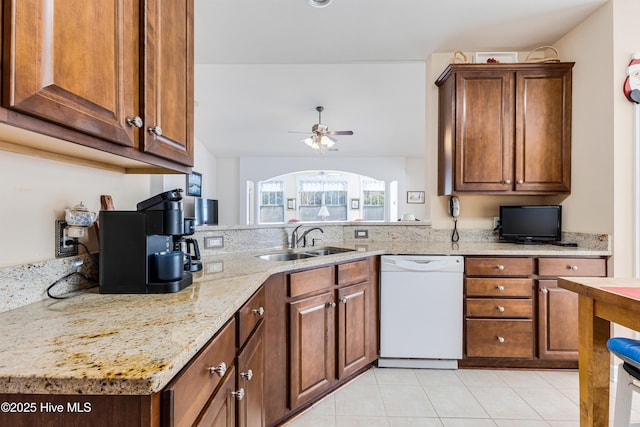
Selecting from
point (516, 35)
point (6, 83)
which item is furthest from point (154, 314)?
point (516, 35)

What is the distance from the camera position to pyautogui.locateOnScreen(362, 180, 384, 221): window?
8234mm

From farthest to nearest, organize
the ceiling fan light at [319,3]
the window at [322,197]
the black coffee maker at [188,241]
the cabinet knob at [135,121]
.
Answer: the window at [322,197] < the ceiling fan light at [319,3] < the black coffee maker at [188,241] < the cabinet knob at [135,121]

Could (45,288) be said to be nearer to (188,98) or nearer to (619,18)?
(188,98)

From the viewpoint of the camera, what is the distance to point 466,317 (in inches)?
84.5

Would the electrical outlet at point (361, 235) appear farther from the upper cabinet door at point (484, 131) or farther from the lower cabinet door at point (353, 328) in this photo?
the upper cabinet door at point (484, 131)

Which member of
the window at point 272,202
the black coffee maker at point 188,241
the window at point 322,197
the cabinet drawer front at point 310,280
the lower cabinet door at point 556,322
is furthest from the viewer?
the window at point 322,197

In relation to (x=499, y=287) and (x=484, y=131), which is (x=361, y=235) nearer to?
(x=499, y=287)

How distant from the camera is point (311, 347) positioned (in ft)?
5.55

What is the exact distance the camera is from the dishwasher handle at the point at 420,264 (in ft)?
6.98

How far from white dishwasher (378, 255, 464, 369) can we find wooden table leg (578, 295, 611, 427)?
0.81 m

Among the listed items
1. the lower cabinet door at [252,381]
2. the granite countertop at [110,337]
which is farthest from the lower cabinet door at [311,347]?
the granite countertop at [110,337]

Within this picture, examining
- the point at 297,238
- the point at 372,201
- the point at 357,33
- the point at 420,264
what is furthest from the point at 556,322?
the point at 372,201

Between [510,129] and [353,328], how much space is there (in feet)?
6.43

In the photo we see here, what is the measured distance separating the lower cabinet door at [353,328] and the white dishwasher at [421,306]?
0.17 meters
